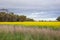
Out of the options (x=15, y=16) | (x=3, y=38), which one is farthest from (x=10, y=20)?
(x=3, y=38)

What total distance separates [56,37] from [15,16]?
5.55 meters

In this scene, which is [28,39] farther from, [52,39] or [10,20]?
[10,20]

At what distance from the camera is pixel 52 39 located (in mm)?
6379

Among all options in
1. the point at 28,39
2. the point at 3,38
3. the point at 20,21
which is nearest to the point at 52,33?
the point at 28,39

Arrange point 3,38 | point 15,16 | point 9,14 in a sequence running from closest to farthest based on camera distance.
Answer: point 3,38 → point 15,16 → point 9,14

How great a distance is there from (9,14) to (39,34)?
6.04 m

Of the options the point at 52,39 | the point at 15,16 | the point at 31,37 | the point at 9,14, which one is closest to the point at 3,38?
the point at 31,37

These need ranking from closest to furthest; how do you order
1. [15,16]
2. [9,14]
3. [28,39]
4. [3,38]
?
1. [28,39]
2. [3,38]
3. [15,16]
4. [9,14]

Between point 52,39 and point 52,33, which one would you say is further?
point 52,33

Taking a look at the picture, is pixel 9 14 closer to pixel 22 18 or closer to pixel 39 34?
pixel 22 18

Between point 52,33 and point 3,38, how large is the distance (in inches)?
62.3

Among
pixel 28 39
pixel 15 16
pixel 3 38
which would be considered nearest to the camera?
pixel 28 39

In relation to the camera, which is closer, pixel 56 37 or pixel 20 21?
pixel 56 37

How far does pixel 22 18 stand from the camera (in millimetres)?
11820
